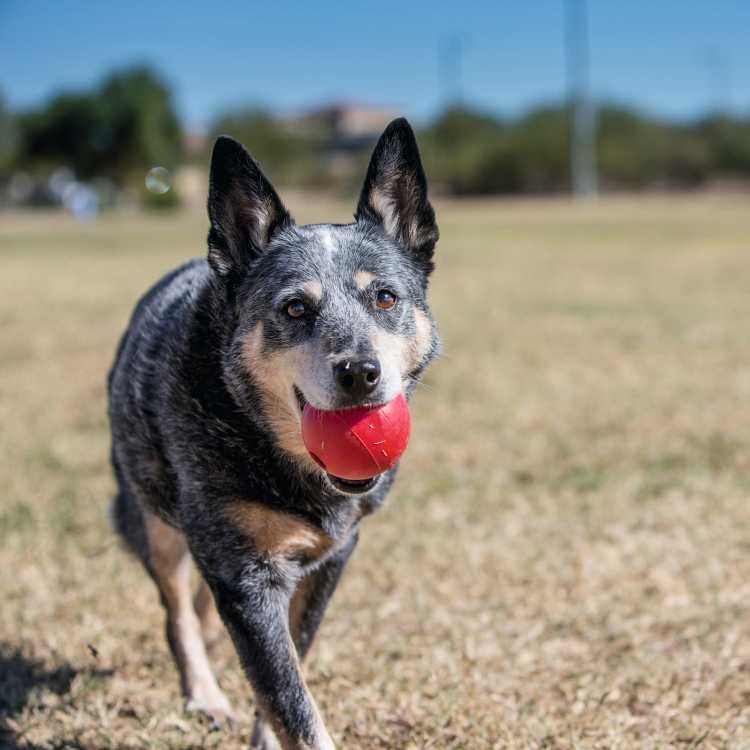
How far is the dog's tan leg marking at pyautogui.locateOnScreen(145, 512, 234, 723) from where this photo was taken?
11.7 ft

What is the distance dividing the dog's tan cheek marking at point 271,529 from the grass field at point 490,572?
73cm

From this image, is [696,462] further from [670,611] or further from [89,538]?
[89,538]

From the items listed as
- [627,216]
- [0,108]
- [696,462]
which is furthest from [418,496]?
[0,108]

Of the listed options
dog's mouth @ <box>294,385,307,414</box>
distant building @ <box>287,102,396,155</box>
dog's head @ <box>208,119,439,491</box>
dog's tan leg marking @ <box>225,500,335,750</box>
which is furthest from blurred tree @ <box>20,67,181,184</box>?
dog's tan leg marking @ <box>225,500,335,750</box>

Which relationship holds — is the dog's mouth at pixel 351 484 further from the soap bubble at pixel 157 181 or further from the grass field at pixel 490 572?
the soap bubble at pixel 157 181

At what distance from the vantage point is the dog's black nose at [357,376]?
2.80 m

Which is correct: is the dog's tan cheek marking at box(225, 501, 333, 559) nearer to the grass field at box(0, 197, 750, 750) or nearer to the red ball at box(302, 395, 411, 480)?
the red ball at box(302, 395, 411, 480)

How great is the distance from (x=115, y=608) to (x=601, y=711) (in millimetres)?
2110

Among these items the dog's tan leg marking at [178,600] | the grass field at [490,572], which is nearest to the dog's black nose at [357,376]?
the grass field at [490,572]

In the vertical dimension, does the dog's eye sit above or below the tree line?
above

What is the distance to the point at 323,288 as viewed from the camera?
3.19 meters

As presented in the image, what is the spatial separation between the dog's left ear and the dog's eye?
31 cm

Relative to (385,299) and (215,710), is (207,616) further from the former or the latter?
(385,299)

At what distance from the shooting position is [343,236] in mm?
3350
